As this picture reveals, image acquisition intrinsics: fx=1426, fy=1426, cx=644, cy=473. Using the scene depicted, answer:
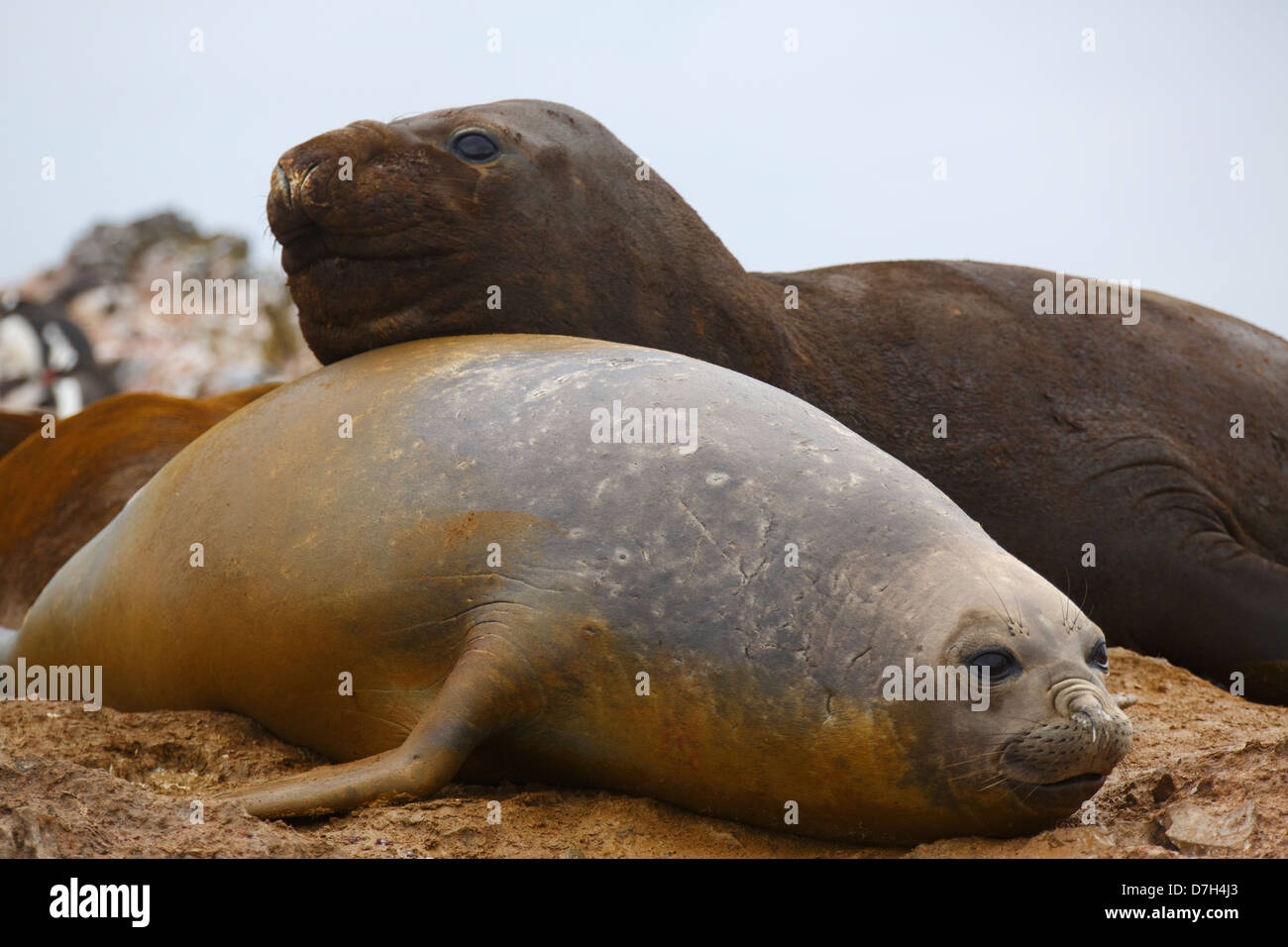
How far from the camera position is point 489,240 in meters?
4.29

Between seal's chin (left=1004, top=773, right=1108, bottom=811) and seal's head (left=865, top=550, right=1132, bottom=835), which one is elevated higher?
seal's head (left=865, top=550, right=1132, bottom=835)

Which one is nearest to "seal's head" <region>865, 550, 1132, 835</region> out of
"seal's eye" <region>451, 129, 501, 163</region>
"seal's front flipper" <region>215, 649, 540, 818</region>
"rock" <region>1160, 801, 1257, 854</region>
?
"rock" <region>1160, 801, 1257, 854</region>

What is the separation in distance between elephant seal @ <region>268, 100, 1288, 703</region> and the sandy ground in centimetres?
128

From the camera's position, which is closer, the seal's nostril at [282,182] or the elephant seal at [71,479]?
the seal's nostril at [282,182]

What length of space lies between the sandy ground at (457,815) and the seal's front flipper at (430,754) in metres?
0.05

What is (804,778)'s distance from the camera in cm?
291

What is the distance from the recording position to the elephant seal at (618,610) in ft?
9.29

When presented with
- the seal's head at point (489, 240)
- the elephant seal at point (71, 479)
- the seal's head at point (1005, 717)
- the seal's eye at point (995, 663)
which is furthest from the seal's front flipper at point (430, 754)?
the elephant seal at point (71, 479)

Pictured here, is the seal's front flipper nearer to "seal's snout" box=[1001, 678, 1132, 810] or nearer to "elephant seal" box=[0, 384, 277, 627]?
"seal's snout" box=[1001, 678, 1132, 810]

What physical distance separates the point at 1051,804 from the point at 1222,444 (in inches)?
116

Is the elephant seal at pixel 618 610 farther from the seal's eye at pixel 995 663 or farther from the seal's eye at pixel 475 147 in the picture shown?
the seal's eye at pixel 475 147

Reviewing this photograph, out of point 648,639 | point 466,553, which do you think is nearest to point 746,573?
point 648,639

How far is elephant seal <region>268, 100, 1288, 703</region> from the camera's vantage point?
4.23 meters

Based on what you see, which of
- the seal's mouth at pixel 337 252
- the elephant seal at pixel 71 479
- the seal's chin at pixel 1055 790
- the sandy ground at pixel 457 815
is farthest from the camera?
the elephant seal at pixel 71 479
